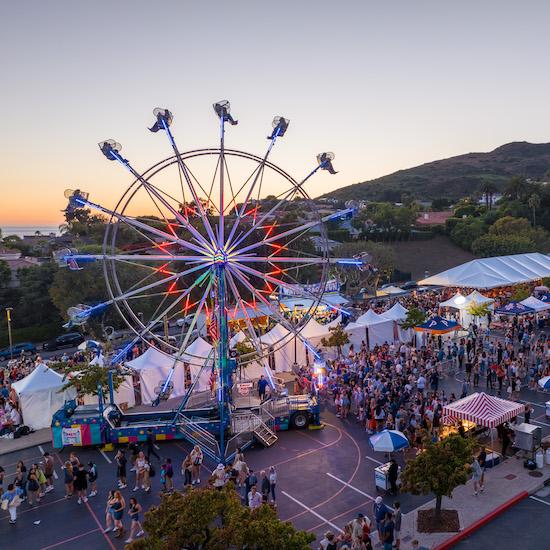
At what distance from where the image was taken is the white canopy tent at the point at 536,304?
3291 centimetres

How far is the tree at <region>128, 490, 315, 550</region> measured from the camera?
877cm

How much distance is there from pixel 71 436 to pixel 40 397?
140 inches

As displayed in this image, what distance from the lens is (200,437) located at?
19.2m

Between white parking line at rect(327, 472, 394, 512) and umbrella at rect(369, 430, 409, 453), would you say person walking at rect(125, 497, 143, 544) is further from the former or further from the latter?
umbrella at rect(369, 430, 409, 453)

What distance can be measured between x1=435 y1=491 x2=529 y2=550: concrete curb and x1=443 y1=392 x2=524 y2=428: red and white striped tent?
239 centimetres

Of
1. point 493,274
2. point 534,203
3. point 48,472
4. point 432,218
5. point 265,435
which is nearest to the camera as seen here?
point 48,472

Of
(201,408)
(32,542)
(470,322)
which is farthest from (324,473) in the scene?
(470,322)

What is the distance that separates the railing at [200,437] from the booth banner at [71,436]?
3.88 metres

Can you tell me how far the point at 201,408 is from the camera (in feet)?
70.0

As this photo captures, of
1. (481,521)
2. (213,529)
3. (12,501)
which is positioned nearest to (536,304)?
(481,521)

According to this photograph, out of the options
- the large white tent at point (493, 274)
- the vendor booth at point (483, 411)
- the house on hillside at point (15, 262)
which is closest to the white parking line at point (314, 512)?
the vendor booth at point (483, 411)

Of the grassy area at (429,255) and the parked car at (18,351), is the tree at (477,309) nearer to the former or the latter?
the parked car at (18,351)

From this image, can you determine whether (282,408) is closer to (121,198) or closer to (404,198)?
(121,198)

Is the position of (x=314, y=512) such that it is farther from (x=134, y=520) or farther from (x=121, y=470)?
(x=121, y=470)
